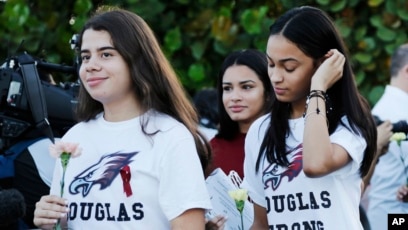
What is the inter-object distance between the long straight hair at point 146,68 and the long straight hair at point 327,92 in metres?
0.26

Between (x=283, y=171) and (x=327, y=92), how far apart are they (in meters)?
0.33

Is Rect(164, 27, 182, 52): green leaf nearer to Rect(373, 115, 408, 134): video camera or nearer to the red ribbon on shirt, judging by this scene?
Rect(373, 115, 408, 134): video camera

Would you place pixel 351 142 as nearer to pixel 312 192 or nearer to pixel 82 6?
pixel 312 192

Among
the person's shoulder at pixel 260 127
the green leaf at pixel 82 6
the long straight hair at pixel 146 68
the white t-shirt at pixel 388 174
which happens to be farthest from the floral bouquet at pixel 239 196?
the green leaf at pixel 82 6

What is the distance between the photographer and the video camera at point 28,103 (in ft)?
13.7

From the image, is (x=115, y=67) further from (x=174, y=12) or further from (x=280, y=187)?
(x=174, y=12)

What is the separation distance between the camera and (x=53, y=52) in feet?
26.3

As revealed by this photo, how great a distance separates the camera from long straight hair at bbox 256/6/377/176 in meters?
3.56

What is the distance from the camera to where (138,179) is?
11.0ft

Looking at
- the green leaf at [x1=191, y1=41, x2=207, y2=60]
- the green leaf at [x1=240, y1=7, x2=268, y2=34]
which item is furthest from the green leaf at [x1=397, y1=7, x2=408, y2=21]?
the green leaf at [x1=191, y1=41, x2=207, y2=60]

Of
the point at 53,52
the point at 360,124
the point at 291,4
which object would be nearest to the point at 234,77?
the point at 360,124

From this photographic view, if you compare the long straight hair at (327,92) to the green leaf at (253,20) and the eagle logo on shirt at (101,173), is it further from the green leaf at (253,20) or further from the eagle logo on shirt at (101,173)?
the green leaf at (253,20)

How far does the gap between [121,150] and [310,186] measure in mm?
645

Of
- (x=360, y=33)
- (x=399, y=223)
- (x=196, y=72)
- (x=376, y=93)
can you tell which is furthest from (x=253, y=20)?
(x=399, y=223)
